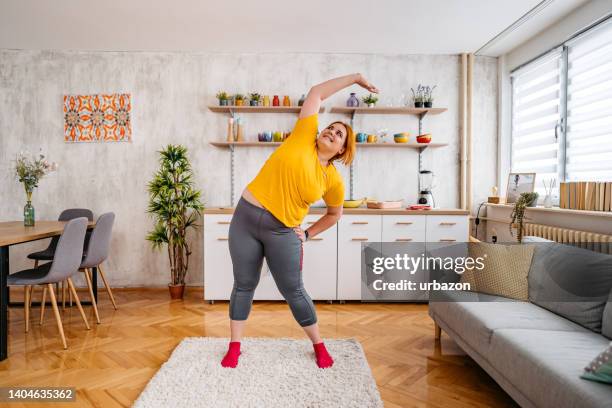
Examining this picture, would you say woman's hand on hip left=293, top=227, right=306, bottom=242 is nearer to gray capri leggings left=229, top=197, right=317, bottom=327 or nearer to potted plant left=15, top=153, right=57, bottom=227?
gray capri leggings left=229, top=197, right=317, bottom=327

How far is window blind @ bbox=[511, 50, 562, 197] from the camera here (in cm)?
353

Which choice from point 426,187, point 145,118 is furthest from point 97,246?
point 426,187

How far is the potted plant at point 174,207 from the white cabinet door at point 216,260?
36 centimetres

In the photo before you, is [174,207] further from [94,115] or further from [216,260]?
[94,115]

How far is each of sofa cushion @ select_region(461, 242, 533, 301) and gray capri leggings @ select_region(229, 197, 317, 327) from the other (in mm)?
1166

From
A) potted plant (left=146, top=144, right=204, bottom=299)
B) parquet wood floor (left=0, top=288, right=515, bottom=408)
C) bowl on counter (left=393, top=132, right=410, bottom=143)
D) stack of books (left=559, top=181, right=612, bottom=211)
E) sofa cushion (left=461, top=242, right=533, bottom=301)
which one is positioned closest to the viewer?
parquet wood floor (left=0, top=288, right=515, bottom=408)

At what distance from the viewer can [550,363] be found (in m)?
1.48

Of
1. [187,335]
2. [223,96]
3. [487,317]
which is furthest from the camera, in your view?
[223,96]

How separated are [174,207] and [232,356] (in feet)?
6.68

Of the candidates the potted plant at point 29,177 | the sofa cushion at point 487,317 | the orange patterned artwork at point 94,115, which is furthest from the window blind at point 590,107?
the potted plant at point 29,177

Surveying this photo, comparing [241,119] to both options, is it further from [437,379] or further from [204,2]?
[437,379]

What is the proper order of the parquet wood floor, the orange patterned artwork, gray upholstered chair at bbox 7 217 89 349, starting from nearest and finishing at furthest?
the parquet wood floor
gray upholstered chair at bbox 7 217 89 349
the orange patterned artwork

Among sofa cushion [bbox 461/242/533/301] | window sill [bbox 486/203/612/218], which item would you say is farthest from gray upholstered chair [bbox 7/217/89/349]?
window sill [bbox 486/203/612/218]

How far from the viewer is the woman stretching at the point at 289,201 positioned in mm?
2062
